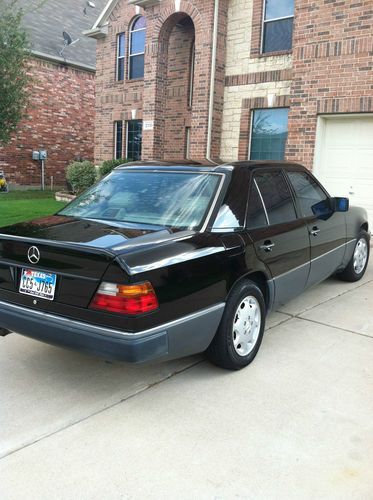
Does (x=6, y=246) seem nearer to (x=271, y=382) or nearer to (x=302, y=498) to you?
(x=271, y=382)

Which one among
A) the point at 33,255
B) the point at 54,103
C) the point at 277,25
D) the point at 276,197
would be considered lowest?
the point at 33,255

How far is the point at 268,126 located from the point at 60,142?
38.9ft

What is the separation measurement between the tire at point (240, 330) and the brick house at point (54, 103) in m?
17.7

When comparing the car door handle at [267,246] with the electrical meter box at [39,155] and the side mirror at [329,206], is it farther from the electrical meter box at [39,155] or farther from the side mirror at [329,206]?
the electrical meter box at [39,155]

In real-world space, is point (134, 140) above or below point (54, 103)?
below

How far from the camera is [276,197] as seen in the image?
4367 mm

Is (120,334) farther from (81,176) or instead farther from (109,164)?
(81,176)

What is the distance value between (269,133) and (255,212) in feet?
28.4

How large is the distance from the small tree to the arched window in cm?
442

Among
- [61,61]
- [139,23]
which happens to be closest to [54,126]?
[61,61]

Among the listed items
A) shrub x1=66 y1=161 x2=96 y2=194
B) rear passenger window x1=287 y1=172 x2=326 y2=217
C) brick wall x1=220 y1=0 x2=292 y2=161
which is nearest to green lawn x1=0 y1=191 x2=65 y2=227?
shrub x1=66 y1=161 x2=96 y2=194

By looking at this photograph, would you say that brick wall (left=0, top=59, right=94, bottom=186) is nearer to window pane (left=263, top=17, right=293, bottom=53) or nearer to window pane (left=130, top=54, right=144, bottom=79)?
window pane (left=130, top=54, right=144, bottom=79)

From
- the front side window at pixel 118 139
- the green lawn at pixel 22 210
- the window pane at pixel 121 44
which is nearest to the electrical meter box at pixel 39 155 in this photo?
the green lawn at pixel 22 210

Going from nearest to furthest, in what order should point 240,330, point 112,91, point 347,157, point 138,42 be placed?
point 240,330 → point 347,157 → point 138,42 → point 112,91
